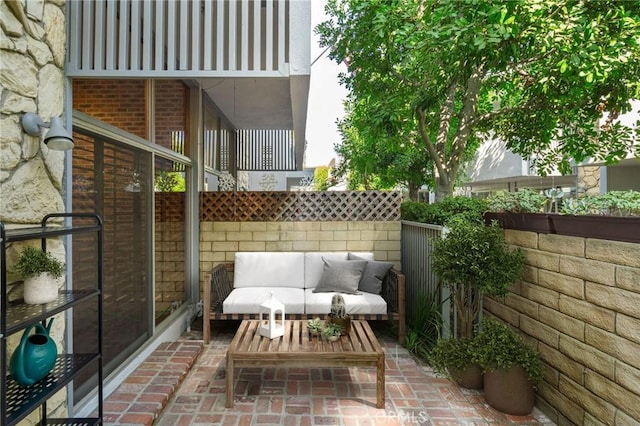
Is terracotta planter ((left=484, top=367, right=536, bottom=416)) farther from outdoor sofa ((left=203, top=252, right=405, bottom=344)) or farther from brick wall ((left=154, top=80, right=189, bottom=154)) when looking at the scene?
brick wall ((left=154, top=80, right=189, bottom=154))

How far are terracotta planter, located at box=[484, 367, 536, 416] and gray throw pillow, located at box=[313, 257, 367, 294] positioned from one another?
72.1 inches

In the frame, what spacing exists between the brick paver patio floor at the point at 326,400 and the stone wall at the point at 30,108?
0.99m

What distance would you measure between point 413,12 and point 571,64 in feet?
7.18

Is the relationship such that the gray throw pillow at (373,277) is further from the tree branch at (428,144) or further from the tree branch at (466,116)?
the tree branch at (466,116)

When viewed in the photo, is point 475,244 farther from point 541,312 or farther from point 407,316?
point 407,316

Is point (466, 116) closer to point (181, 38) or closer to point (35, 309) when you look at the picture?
point (181, 38)

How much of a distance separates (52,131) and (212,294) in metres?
2.56

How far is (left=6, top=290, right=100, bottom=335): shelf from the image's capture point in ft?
4.95

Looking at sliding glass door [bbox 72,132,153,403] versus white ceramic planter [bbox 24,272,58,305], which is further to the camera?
sliding glass door [bbox 72,132,153,403]

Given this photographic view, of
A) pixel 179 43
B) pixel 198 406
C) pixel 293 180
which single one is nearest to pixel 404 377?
pixel 198 406

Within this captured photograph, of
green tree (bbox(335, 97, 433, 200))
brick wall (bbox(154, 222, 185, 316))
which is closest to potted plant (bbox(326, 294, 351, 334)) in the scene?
brick wall (bbox(154, 222, 185, 316))

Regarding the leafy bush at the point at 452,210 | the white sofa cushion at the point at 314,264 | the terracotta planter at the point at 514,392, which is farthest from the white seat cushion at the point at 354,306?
the terracotta planter at the point at 514,392

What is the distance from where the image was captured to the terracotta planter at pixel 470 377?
9.60 feet

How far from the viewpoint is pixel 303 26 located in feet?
7.61
